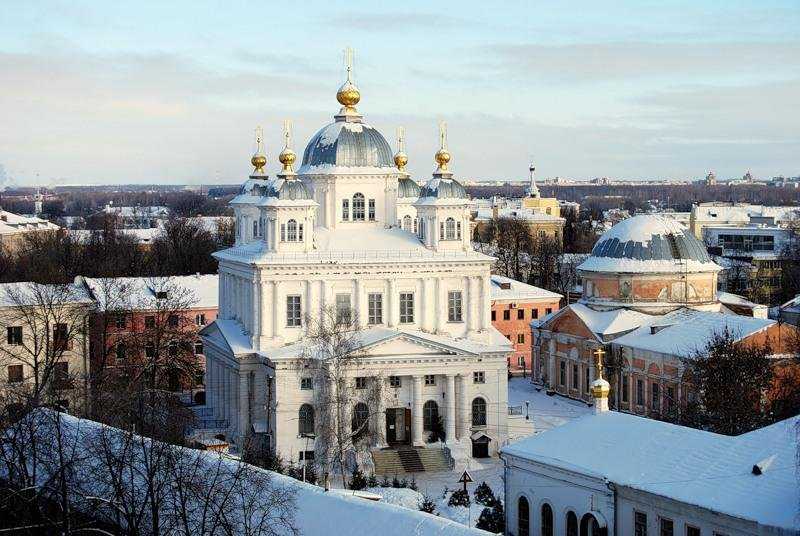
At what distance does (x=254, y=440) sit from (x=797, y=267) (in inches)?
1884

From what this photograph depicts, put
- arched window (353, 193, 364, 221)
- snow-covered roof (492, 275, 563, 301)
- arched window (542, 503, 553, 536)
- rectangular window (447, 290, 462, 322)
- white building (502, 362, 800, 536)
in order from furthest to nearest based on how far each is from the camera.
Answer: snow-covered roof (492, 275, 563, 301) < arched window (353, 193, 364, 221) < rectangular window (447, 290, 462, 322) < arched window (542, 503, 553, 536) < white building (502, 362, 800, 536)

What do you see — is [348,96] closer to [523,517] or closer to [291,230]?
[291,230]

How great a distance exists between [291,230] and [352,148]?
15.4 feet

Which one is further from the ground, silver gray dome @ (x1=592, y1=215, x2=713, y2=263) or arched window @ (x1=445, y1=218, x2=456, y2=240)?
arched window @ (x1=445, y1=218, x2=456, y2=240)

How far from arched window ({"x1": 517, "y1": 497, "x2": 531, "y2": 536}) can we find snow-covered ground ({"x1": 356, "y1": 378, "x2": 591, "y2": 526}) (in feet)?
11.8

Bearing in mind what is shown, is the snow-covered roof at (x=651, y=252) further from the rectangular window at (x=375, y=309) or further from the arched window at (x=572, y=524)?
the arched window at (x=572, y=524)

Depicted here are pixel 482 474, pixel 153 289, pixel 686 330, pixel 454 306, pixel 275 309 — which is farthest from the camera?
pixel 153 289

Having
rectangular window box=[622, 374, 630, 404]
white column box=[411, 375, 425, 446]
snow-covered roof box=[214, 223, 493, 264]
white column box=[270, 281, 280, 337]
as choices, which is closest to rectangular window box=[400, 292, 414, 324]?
snow-covered roof box=[214, 223, 493, 264]

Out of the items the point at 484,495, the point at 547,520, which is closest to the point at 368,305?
the point at 484,495

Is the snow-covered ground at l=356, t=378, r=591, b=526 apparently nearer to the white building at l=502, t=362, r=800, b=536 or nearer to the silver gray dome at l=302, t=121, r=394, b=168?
the white building at l=502, t=362, r=800, b=536

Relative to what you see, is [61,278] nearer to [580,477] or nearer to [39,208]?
[580,477]

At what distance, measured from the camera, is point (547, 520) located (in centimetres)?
2880

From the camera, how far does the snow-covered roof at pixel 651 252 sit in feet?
182

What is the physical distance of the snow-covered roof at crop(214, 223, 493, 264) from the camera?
4488cm
